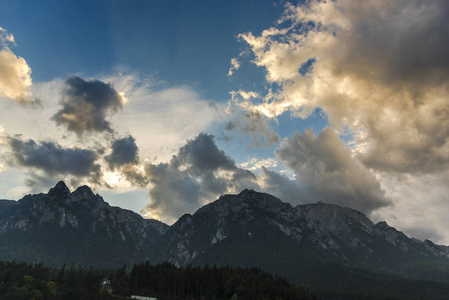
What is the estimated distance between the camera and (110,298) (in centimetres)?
18462

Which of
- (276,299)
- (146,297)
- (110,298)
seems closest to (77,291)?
A: (110,298)

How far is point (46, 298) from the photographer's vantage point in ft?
615

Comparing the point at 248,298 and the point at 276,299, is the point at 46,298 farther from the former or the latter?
the point at 276,299

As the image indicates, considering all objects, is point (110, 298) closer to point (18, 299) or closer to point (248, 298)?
point (18, 299)

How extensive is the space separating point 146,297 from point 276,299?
89143mm

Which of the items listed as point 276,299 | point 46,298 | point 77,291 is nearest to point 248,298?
point 276,299

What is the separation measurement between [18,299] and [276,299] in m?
169

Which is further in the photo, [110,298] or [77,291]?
[77,291]

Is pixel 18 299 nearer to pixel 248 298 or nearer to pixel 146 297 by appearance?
pixel 146 297

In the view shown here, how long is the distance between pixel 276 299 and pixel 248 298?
19.5 m

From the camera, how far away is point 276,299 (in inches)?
7692

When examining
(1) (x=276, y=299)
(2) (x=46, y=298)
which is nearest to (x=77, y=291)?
(2) (x=46, y=298)

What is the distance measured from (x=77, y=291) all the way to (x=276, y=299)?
450 feet

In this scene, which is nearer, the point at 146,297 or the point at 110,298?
the point at 110,298
